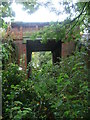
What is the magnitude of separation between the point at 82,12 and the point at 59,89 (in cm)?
115

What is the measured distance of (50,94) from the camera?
2.27m

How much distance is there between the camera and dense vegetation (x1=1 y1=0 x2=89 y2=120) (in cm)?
201

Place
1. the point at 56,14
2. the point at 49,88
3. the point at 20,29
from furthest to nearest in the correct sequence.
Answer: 1. the point at 20,29
2. the point at 56,14
3. the point at 49,88

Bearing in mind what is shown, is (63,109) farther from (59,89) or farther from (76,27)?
(76,27)

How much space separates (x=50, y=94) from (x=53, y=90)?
9 cm

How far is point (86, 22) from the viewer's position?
2699mm

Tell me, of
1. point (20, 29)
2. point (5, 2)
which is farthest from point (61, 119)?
point (20, 29)

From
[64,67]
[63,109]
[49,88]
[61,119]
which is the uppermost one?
[64,67]

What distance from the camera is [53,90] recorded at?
234cm

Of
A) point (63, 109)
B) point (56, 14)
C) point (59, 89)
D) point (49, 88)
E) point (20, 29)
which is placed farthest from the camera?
point (20, 29)

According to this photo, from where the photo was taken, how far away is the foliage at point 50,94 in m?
2.00

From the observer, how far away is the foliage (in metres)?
2.00

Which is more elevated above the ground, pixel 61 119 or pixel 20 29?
pixel 20 29

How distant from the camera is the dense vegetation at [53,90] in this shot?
201 cm
